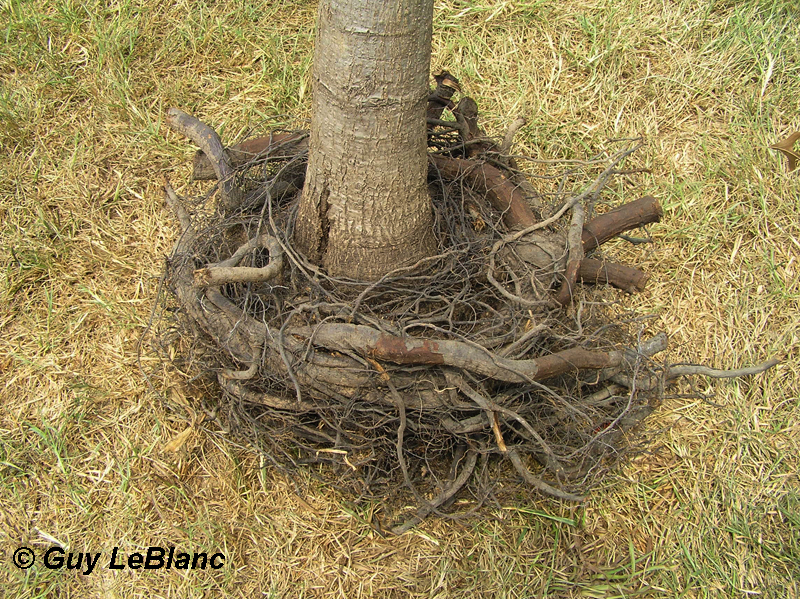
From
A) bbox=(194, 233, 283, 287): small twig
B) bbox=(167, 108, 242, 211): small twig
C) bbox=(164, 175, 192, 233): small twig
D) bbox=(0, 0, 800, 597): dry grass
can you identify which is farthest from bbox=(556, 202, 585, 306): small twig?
bbox=(164, 175, 192, 233): small twig

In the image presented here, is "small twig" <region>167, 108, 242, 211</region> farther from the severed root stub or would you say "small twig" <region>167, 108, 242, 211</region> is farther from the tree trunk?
the tree trunk

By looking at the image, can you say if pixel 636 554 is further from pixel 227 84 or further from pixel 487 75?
pixel 227 84

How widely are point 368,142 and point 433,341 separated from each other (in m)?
0.49

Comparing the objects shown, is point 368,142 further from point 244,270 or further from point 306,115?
point 306,115

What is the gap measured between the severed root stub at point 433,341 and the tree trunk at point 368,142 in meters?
0.07

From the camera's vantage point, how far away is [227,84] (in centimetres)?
262

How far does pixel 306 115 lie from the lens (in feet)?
8.48

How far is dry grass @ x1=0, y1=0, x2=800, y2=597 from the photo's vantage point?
177cm

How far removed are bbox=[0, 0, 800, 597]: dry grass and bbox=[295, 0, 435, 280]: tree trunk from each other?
66 centimetres

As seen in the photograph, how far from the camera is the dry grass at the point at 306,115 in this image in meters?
1.77

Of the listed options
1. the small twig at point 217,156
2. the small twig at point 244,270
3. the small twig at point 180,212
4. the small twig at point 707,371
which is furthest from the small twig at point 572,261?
the small twig at point 180,212

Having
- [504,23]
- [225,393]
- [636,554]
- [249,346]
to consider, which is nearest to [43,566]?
[225,393]

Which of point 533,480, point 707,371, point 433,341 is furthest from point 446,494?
point 707,371

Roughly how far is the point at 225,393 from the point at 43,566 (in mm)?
638
